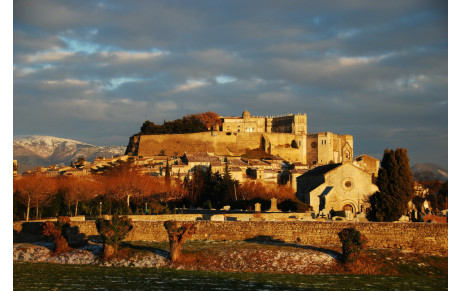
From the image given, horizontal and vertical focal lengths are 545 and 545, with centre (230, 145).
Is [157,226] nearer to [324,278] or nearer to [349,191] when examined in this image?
[324,278]

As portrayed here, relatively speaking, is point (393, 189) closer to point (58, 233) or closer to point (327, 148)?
point (58, 233)

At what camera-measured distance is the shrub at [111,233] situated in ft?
69.5

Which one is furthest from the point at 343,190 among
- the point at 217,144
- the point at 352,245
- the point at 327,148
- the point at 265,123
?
the point at 265,123

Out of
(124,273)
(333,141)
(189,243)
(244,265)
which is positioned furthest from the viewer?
(333,141)

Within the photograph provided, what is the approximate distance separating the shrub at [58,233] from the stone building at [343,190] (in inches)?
635

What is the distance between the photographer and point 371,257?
20188 millimetres

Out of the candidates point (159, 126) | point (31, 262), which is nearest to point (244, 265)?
point (31, 262)

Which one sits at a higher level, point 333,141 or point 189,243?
point 333,141

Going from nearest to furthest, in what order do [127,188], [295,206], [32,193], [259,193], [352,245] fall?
[352,245], [32,193], [295,206], [127,188], [259,193]

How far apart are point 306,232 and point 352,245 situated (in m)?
3.11

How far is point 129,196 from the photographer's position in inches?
1631

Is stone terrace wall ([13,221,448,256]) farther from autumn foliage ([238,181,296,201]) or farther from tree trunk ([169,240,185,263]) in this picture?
autumn foliage ([238,181,296,201])

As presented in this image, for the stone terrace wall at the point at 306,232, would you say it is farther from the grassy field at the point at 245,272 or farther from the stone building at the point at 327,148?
the stone building at the point at 327,148

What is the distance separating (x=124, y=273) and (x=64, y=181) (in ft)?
99.8
